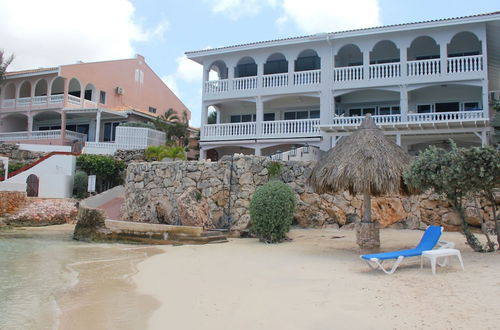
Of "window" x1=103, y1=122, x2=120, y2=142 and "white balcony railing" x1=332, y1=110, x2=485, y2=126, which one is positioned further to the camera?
"window" x1=103, y1=122, x2=120, y2=142

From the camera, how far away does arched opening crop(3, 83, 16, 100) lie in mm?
33697

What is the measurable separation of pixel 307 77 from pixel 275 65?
9.97 feet

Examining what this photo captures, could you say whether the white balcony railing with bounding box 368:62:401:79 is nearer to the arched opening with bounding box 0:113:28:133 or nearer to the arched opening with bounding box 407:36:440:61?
the arched opening with bounding box 407:36:440:61

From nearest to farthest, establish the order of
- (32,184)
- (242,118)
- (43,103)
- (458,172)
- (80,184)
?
(458,172)
(80,184)
(32,184)
(242,118)
(43,103)

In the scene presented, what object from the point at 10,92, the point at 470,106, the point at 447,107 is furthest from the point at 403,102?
the point at 10,92

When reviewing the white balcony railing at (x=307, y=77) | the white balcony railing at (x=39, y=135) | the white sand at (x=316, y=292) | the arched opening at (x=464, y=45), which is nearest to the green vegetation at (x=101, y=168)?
the white balcony railing at (x=39, y=135)

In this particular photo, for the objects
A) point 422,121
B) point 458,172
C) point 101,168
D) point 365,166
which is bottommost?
point 458,172

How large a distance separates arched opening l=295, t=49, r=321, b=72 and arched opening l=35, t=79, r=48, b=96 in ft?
69.3

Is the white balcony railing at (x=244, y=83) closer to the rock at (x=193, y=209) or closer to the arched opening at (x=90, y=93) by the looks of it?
the rock at (x=193, y=209)

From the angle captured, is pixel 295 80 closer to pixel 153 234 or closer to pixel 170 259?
pixel 153 234

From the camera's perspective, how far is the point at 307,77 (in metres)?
23.0

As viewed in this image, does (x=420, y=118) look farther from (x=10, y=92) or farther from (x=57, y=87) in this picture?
(x=10, y=92)

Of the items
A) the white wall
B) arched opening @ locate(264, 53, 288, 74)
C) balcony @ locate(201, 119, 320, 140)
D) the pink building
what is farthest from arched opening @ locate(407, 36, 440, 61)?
the white wall

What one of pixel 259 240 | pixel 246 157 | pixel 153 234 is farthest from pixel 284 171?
pixel 153 234
